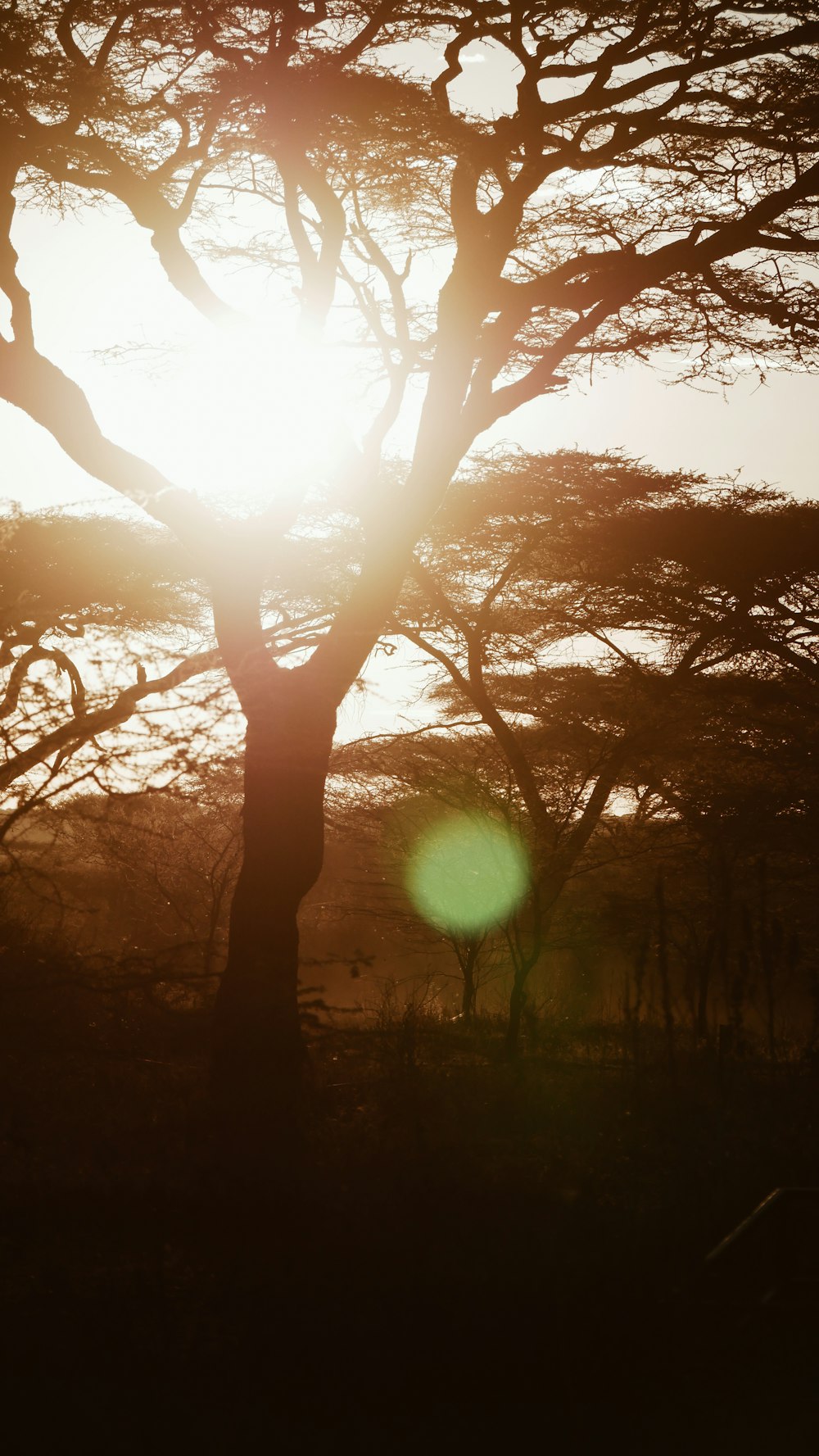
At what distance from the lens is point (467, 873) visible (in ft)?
43.9

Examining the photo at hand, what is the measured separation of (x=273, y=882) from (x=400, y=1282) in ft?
Result: 9.75

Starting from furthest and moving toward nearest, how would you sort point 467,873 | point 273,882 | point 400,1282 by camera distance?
point 467,873 → point 273,882 → point 400,1282

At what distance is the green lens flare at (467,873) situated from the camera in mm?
11133

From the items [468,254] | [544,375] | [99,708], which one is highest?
[468,254]

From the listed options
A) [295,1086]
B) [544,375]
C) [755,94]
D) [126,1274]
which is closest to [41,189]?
[544,375]

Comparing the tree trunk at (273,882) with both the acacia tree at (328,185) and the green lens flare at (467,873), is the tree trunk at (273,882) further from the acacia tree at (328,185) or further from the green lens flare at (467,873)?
the green lens flare at (467,873)

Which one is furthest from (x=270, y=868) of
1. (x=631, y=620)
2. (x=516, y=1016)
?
(x=631, y=620)

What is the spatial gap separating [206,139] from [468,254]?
1.77 meters

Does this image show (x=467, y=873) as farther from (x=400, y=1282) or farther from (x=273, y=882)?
(x=400, y=1282)

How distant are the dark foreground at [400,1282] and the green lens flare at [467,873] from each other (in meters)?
4.22

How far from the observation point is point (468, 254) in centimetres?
796

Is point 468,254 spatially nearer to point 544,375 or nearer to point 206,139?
point 544,375

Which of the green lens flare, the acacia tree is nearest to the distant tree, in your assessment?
the green lens flare

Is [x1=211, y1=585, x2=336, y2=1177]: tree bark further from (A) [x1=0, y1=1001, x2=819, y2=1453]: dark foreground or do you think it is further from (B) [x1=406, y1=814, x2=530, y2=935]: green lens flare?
(B) [x1=406, y1=814, x2=530, y2=935]: green lens flare
